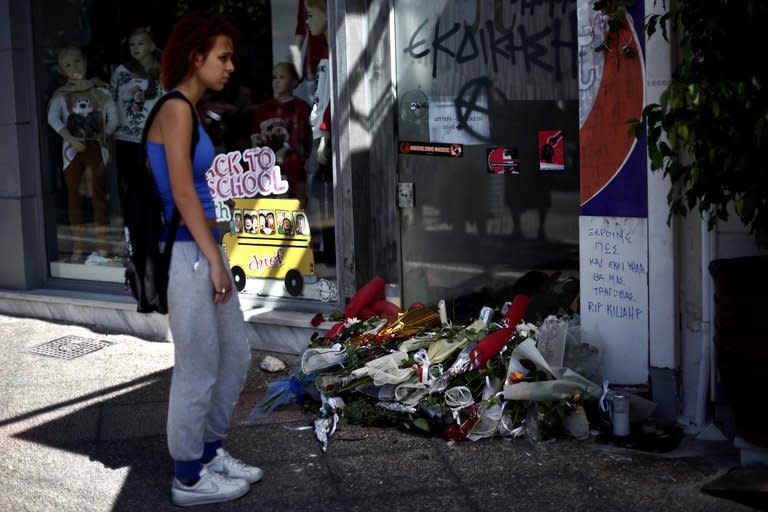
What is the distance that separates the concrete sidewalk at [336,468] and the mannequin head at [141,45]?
123 inches

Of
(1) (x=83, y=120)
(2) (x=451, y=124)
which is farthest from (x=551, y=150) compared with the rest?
(1) (x=83, y=120)

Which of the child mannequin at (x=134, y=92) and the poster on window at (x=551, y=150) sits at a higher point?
the child mannequin at (x=134, y=92)

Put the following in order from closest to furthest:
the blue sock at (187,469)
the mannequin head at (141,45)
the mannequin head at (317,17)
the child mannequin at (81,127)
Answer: the blue sock at (187,469) → the mannequin head at (317,17) → the mannequin head at (141,45) → the child mannequin at (81,127)

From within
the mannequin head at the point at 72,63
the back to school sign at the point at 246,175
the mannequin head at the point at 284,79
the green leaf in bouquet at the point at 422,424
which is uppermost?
the mannequin head at the point at 72,63

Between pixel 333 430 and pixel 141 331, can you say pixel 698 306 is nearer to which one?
pixel 333 430

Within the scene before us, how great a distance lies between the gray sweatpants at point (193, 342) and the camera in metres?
4.66

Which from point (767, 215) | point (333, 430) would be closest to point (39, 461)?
point (333, 430)

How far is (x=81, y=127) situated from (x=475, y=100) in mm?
3715

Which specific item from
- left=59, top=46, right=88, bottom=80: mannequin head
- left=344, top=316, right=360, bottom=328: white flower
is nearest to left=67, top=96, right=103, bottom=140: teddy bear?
left=59, top=46, right=88, bottom=80: mannequin head

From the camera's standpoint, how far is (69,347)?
7957 millimetres

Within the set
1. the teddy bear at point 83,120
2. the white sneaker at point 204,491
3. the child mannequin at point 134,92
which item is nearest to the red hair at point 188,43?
the white sneaker at point 204,491

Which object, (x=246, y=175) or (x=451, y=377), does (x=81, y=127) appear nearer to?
(x=246, y=175)

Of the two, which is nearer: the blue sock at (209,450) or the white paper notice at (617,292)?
the blue sock at (209,450)

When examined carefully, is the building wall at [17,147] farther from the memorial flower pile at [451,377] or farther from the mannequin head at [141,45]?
the memorial flower pile at [451,377]
